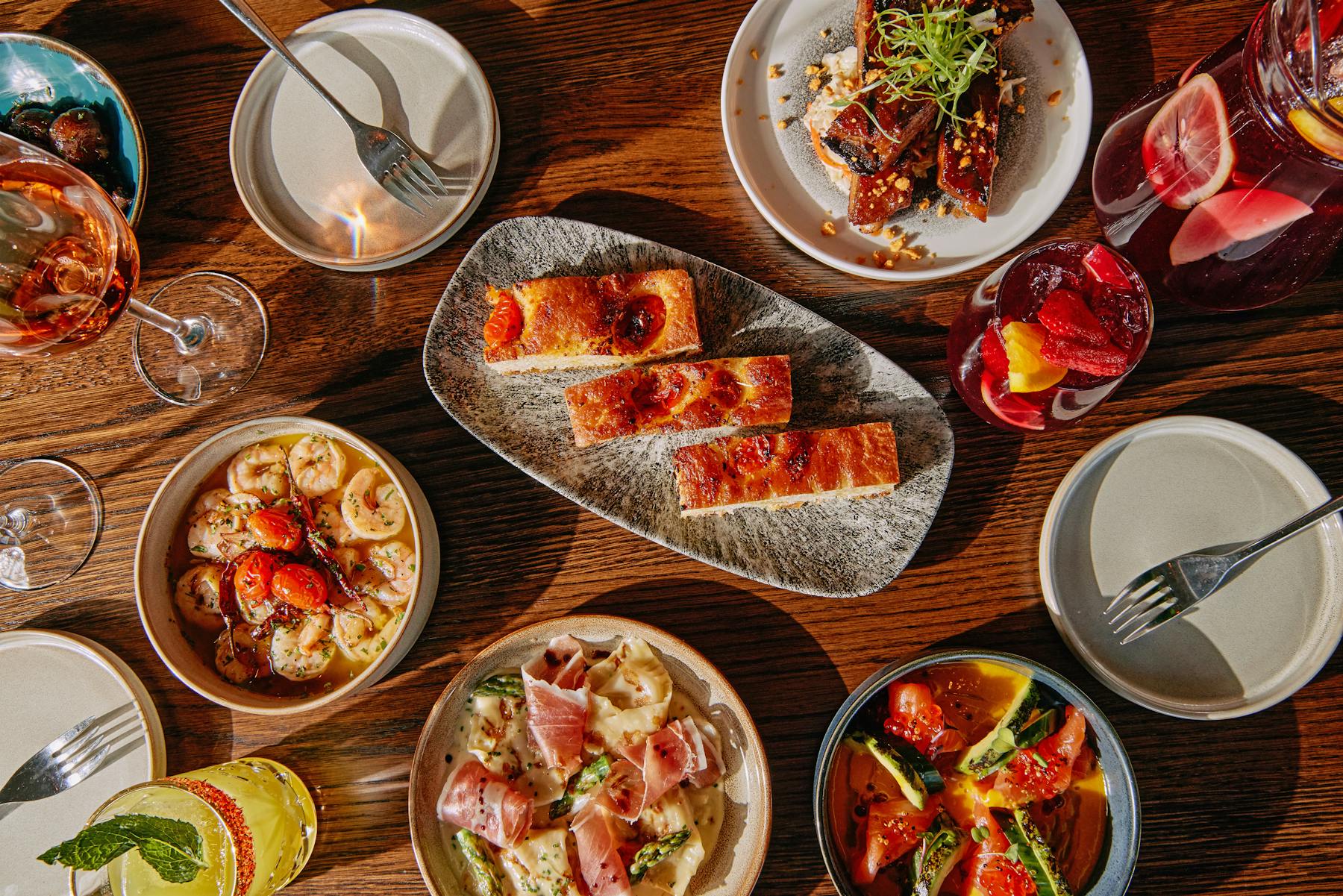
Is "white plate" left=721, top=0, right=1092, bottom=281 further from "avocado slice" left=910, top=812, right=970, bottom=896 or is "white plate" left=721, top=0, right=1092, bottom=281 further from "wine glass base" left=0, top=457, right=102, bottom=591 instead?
"wine glass base" left=0, top=457, right=102, bottom=591

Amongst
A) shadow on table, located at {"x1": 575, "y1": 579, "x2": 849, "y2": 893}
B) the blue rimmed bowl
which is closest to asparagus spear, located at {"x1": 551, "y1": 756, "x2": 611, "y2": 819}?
shadow on table, located at {"x1": 575, "y1": 579, "x2": 849, "y2": 893}

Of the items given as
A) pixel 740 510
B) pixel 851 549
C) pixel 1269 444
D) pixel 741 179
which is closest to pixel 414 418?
pixel 740 510

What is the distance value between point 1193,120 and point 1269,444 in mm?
980

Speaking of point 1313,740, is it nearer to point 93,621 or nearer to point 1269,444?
point 1269,444

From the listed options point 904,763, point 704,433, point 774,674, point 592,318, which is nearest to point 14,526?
point 592,318

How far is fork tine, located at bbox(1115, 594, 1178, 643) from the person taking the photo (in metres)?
2.28

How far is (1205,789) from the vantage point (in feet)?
7.86

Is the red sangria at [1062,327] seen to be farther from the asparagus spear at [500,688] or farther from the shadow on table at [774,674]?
the asparagus spear at [500,688]

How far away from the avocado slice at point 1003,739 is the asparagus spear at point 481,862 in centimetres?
140

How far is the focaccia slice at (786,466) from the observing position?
91.0 inches

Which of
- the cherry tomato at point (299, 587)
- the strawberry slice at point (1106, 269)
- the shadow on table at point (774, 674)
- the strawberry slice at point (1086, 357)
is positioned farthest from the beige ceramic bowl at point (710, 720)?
the strawberry slice at point (1106, 269)

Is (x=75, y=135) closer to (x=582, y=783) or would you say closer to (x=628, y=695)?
(x=628, y=695)

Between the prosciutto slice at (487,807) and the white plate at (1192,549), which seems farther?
the white plate at (1192,549)

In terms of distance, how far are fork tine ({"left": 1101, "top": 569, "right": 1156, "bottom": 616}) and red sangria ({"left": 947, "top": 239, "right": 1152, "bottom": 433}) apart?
1.79 ft
